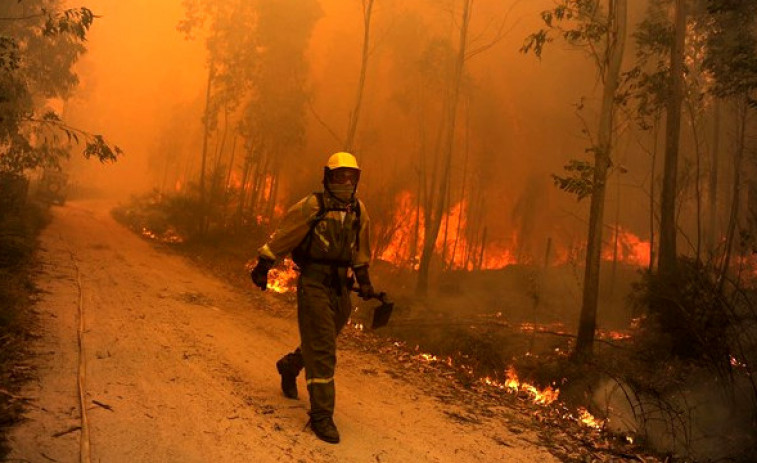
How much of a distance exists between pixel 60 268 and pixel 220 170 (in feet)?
40.8

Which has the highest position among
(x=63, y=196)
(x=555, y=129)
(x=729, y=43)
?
(x=555, y=129)

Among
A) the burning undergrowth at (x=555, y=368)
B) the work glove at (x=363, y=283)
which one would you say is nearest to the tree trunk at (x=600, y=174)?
the burning undergrowth at (x=555, y=368)

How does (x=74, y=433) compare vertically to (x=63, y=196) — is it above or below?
below

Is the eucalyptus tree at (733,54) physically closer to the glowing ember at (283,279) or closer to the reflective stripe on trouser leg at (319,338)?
the reflective stripe on trouser leg at (319,338)

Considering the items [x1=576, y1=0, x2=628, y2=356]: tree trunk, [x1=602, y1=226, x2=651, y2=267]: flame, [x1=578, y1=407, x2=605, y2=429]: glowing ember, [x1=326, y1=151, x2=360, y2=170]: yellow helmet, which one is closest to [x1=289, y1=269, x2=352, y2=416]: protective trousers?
[x1=326, y1=151, x2=360, y2=170]: yellow helmet

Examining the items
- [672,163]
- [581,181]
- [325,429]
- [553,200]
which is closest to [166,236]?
[581,181]

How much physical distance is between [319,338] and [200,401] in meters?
1.39

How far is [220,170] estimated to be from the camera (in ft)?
74.4

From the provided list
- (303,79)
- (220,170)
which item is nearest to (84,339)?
(220,170)

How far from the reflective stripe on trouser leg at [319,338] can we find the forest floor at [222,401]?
0.37 meters

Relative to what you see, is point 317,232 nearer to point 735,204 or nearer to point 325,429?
point 325,429

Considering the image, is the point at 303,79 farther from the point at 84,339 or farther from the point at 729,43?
the point at 84,339

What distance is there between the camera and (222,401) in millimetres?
4777

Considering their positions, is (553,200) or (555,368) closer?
(555,368)
